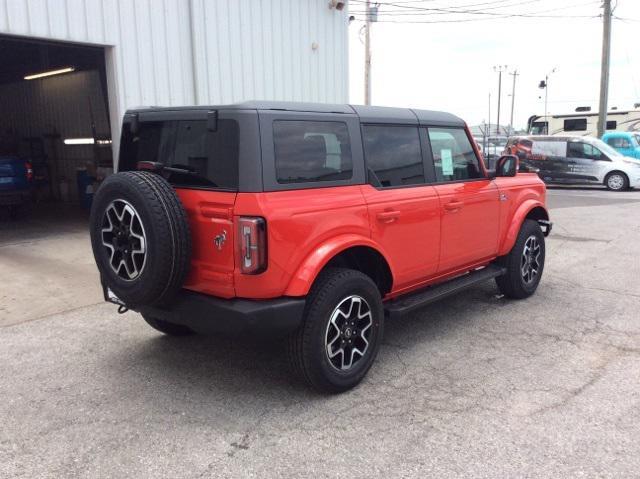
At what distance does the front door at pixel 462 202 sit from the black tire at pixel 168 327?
7.35 feet

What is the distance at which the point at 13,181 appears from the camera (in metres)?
11.5

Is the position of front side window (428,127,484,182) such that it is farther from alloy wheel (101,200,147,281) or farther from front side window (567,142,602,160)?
front side window (567,142,602,160)

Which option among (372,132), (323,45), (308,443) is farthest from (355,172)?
(323,45)

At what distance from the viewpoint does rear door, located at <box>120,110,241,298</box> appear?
11.1ft

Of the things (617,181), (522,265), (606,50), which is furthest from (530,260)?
(606,50)

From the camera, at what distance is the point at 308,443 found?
125 inches

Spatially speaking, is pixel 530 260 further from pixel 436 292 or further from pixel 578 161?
pixel 578 161

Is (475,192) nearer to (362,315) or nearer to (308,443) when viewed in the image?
(362,315)

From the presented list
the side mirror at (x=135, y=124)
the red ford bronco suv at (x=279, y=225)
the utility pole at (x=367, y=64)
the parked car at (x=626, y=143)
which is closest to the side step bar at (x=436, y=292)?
the red ford bronco suv at (x=279, y=225)

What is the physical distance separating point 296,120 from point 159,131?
3.32 feet

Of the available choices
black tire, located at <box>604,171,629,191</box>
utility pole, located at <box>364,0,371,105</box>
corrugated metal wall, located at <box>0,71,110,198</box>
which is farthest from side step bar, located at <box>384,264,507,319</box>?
utility pole, located at <box>364,0,371,105</box>

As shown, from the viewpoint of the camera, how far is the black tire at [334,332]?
354cm

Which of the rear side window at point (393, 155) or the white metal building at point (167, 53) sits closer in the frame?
the rear side window at point (393, 155)

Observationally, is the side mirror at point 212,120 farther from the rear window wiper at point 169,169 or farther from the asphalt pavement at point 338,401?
the asphalt pavement at point 338,401
